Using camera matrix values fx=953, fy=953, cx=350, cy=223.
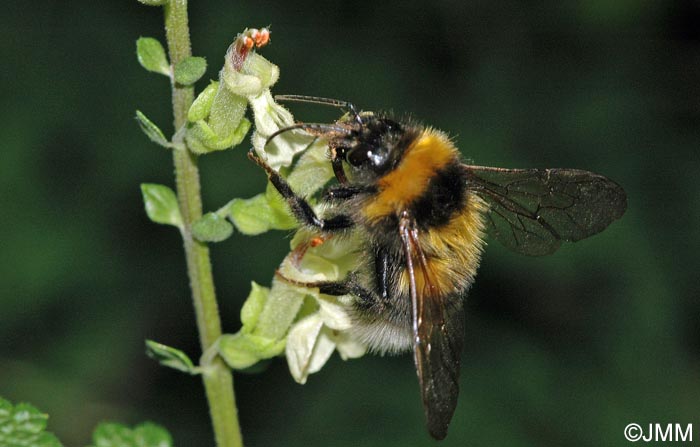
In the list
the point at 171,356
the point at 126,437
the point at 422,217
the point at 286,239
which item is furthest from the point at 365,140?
the point at 286,239

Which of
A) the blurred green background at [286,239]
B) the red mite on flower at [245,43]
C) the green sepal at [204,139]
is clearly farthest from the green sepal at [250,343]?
the blurred green background at [286,239]

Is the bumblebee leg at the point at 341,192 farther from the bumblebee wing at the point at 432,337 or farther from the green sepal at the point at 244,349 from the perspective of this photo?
the green sepal at the point at 244,349

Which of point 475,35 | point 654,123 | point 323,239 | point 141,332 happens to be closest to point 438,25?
point 475,35

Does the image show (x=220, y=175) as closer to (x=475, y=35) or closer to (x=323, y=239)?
(x=475, y=35)

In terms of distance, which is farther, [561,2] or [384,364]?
[561,2]

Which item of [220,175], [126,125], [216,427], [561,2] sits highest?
[561,2]

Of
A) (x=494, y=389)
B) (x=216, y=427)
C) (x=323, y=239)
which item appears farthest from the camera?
(x=494, y=389)

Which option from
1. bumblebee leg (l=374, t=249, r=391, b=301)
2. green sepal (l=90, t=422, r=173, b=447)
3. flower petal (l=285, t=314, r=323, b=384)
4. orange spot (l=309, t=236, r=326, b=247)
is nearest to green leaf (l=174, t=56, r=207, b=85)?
orange spot (l=309, t=236, r=326, b=247)

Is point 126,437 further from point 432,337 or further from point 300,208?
point 432,337
